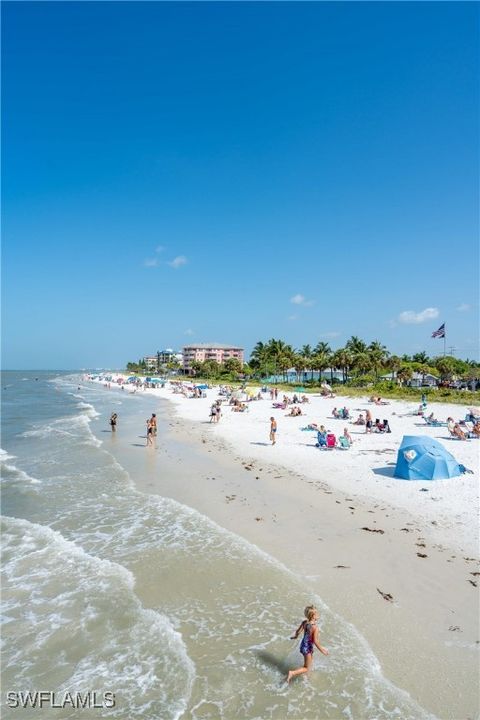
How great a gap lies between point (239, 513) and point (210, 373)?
106788 mm

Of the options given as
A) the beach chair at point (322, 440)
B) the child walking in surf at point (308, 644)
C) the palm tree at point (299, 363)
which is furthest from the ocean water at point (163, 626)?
the palm tree at point (299, 363)

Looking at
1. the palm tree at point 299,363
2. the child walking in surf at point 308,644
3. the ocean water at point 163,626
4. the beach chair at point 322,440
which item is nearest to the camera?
the ocean water at point 163,626

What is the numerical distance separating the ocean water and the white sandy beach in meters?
0.50

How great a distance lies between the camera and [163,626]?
7.27 m

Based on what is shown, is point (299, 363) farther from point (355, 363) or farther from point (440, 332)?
point (440, 332)

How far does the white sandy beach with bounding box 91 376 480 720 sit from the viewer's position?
631cm

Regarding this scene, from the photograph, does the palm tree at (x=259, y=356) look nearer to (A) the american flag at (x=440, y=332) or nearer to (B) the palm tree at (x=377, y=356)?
(B) the palm tree at (x=377, y=356)

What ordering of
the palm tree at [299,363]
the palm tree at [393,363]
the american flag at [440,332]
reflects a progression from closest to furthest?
the american flag at [440,332] → the palm tree at [393,363] → the palm tree at [299,363]

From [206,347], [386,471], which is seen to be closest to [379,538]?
[386,471]

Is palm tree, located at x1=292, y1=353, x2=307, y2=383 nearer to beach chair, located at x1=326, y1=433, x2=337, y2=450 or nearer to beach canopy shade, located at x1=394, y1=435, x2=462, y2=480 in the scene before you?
beach chair, located at x1=326, y1=433, x2=337, y2=450

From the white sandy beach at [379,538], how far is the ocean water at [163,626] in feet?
1.64

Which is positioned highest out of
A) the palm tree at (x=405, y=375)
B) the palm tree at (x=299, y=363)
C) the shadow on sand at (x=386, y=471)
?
the palm tree at (x=299, y=363)

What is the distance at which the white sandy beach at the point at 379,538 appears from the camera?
631 centimetres

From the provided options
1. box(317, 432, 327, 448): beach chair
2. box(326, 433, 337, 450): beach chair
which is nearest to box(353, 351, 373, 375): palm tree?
box(317, 432, 327, 448): beach chair
